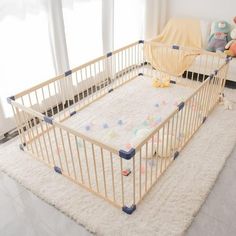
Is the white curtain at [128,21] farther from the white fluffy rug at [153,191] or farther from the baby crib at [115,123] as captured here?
the white fluffy rug at [153,191]

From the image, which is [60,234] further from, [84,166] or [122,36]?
[122,36]

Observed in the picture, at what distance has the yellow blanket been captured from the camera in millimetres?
2877

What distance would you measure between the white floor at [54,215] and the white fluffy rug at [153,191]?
0.04m

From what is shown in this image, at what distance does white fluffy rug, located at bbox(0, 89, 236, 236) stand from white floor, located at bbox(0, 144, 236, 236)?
1.7 inches

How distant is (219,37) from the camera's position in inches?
123

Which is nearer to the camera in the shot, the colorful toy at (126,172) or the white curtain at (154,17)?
the colorful toy at (126,172)

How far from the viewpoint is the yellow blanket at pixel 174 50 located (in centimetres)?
288

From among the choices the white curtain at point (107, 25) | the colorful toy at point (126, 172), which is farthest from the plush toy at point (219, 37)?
the colorful toy at point (126, 172)

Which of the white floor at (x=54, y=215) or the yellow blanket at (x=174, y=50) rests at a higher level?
the yellow blanket at (x=174, y=50)

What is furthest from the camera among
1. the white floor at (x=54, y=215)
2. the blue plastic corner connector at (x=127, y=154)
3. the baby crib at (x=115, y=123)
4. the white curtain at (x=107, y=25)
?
the white curtain at (x=107, y=25)

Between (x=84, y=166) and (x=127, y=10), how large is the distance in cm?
211

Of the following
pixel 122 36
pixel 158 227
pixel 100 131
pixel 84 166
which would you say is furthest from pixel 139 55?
pixel 158 227

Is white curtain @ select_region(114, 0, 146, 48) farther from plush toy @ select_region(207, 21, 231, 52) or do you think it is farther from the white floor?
the white floor

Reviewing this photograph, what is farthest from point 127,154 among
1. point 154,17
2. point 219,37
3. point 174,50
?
point 154,17
